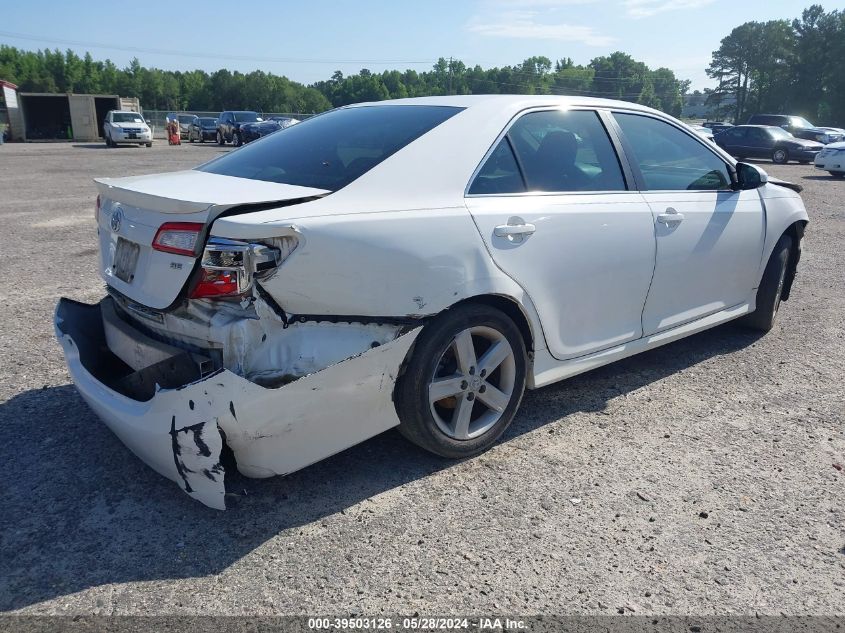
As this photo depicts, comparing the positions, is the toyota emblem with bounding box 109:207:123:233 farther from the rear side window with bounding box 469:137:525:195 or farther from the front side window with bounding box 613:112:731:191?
the front side window with bounding box 613:112:731:191

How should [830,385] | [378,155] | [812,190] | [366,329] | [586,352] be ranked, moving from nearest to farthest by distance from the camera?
[366,329]
[378,155]
[586,352]
[830,385]
[812,190]

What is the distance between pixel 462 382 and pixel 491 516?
62 cm

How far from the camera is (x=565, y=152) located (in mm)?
3729

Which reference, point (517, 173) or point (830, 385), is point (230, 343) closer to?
point (517, 173)

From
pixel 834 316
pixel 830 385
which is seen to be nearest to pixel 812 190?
pixel 834 316

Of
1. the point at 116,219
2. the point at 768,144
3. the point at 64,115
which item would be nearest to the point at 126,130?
the point at 64,115

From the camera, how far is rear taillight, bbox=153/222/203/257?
2654mm

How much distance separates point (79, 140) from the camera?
142 feet

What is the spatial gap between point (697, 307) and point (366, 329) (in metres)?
2.53

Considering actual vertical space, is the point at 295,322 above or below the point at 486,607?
above

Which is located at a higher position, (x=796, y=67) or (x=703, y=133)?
(x=796, y=67)

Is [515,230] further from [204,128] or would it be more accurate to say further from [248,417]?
[204,128]

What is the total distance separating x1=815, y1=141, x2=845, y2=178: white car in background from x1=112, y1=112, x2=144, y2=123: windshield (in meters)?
30.9

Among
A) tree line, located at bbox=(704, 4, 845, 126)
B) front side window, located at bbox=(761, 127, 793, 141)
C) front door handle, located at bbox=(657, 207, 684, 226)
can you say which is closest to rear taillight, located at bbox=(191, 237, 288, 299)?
front door handle, located at bbox=(657, 207, 684, 226)
